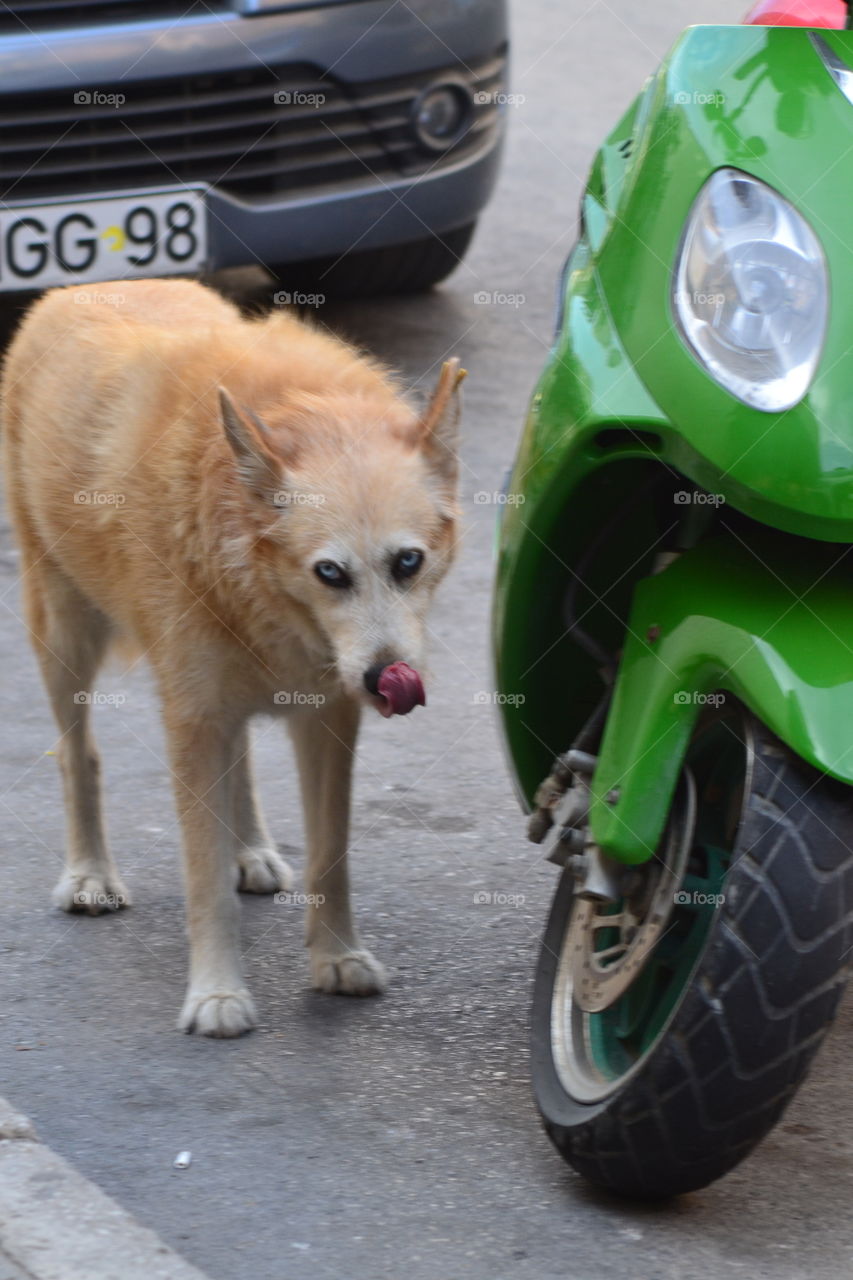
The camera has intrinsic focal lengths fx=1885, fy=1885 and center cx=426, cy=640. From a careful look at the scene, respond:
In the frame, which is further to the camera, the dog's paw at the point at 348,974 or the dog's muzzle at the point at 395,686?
the dog's paw at the point at 348,974

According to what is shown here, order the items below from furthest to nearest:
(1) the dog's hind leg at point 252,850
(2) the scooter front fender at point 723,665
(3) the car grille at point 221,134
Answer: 1. (3) the car grille at point 221,134
2. (1) the dog's hind leg at point 252,850
3. (2) the scooter front fender at point 723,665

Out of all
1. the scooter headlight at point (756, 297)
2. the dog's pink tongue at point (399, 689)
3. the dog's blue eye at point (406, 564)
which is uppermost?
the scooter headlight at point (756, 297)

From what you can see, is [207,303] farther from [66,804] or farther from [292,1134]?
[292,1134]

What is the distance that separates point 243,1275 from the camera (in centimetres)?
242

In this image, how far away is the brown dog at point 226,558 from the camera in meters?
3.02

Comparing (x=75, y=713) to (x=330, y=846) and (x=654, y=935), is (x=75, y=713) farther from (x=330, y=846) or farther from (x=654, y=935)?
(x=654, y=935)

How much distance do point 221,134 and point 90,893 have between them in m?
3.09

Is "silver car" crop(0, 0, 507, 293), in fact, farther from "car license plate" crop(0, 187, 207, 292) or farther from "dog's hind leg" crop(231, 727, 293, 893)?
"dog's hind leg" crop(231, 727, 293, 893)

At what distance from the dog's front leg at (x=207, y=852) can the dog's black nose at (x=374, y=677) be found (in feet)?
1.43

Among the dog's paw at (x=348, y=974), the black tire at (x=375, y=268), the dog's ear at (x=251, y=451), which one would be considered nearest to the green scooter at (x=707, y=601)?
the dog's ear at (x=251, y=451)

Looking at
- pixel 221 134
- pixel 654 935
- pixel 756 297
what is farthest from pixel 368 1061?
pixel 221 134

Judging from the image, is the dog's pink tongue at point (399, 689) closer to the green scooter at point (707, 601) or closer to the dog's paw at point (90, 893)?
the green scooter at point (707, 601)

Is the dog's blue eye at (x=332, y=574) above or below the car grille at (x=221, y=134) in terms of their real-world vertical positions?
below

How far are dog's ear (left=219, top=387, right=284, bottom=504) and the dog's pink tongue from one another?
0.35m
